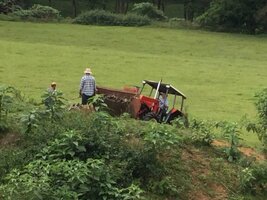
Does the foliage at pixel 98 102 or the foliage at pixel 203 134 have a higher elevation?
the foliage at pixel 98 102

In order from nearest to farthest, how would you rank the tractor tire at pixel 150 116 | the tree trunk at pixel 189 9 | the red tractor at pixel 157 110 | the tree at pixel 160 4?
the tractor tire at pixel 150 116 → the red tractor at pixel 157 110 → the tree trunk at pixel 189 9 → the tree at pixel 160 4

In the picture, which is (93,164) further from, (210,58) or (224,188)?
(210,58)

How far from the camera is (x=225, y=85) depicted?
96.7ft

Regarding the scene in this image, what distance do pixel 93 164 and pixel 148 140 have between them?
1488 mm

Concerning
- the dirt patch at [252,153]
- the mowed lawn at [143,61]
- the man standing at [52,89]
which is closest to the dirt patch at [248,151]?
the dirt patch at [252,153]

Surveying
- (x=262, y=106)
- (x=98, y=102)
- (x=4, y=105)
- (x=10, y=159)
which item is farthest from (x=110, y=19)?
(x=10, y=159)

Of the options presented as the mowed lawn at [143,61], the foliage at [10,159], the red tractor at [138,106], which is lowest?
the mowed lawn at [143,61]

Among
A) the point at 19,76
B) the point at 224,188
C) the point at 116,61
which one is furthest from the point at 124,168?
the point at 116,61

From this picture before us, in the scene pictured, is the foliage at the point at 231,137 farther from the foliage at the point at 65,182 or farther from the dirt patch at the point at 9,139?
the dirt patch at the point at 9,139

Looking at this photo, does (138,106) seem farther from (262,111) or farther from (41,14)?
(41,14)

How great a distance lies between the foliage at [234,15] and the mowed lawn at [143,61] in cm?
298

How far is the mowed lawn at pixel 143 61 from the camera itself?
26234mm

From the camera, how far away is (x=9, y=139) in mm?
11508

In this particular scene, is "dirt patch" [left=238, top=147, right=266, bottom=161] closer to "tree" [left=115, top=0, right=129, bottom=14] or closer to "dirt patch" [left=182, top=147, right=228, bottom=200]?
"dirt patch" [left=182, top=147, right=228, bottom=200]
